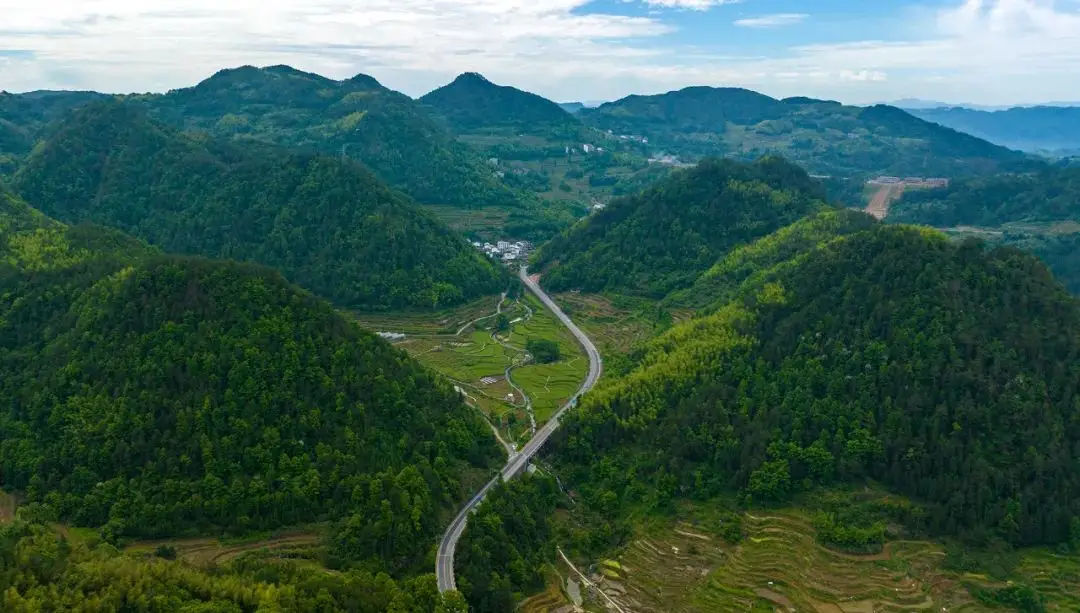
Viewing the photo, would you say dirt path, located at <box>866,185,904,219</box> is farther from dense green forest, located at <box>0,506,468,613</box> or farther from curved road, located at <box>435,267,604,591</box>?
dense green forest, located at <box>0,506,468,613</box>

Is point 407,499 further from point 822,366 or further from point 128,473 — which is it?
point 822,366

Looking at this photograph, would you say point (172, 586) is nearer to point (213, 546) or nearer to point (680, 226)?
point (213, 546)

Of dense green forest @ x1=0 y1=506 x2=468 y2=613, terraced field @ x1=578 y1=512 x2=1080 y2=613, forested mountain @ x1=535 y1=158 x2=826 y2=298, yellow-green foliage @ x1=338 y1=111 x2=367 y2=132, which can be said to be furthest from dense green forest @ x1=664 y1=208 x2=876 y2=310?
yellow-green foliage @ x1=338 y1=111 x2=367 y2=132

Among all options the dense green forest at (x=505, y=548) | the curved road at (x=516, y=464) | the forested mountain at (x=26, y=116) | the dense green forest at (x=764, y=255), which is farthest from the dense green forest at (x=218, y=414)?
the forested mountain at (x=26, y=116)

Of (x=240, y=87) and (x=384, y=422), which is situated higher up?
(x=240, y=87)

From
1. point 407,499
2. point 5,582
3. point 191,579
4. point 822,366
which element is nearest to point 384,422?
point 407,499

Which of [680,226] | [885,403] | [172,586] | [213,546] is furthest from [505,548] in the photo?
[680,226]
